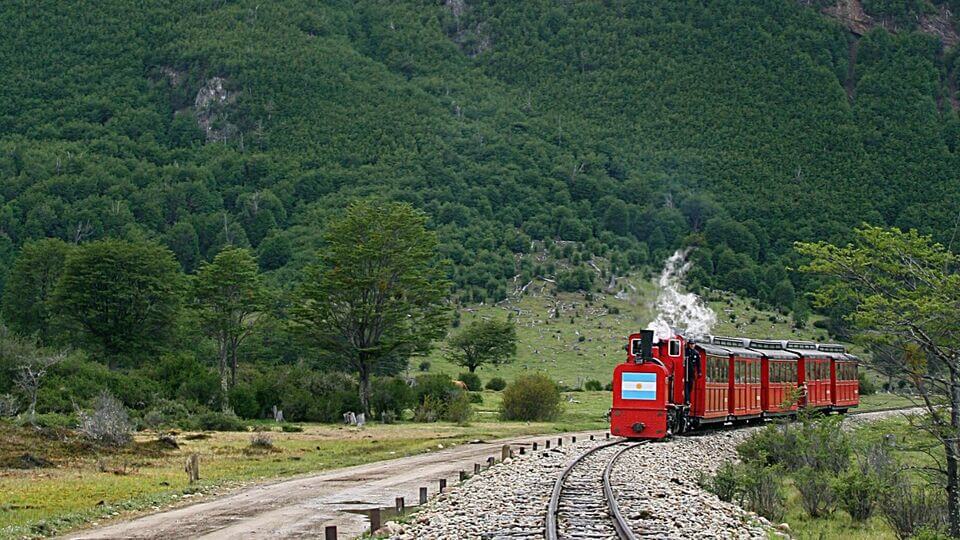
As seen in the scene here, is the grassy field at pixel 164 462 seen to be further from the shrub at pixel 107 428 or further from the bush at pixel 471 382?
the bush at pixel 471 382

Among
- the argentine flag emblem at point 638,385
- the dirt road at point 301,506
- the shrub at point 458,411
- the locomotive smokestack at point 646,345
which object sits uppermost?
the locomotive smokestack at point 646,345

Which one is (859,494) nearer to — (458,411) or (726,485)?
(726,485)

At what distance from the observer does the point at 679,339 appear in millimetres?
35281

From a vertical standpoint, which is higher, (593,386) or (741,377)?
(741,377)

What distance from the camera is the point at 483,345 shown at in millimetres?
99375

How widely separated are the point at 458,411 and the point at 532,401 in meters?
4.00

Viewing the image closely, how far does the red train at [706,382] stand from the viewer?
111 ft

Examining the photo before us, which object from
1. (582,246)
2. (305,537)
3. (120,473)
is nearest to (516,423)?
(120,473)

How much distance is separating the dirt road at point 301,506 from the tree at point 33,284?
210ft

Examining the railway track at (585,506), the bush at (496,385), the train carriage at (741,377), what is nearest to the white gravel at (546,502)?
the railway track at (585,506)

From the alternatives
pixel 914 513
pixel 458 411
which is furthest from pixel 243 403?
pixel 914 513

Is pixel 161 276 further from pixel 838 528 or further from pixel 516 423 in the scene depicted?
pixel 838 528

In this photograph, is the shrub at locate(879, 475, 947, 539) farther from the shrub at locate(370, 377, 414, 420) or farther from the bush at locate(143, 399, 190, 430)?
the shrub at locate(370, 377, 414, 420)

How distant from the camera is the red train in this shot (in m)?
33.8
